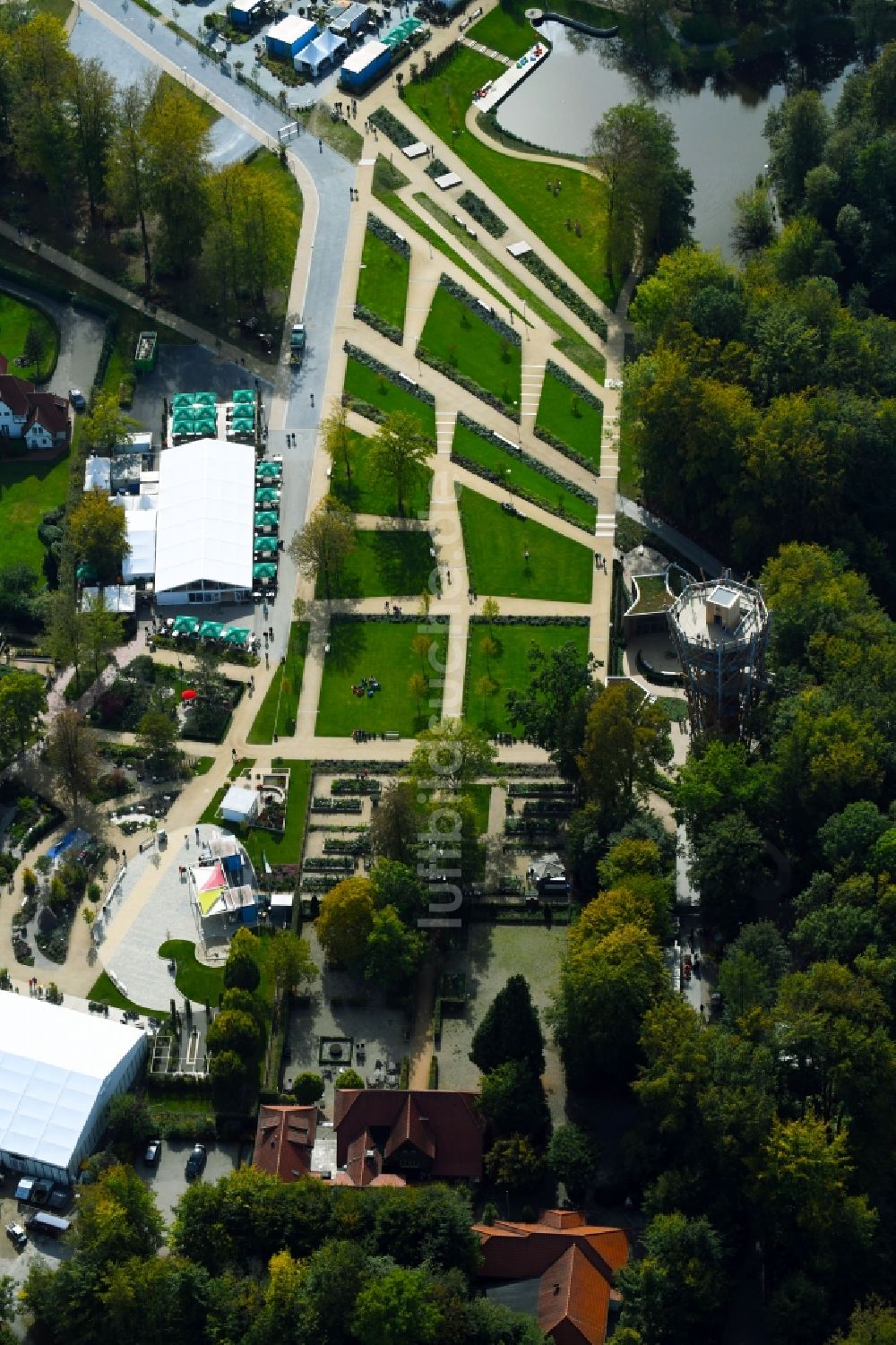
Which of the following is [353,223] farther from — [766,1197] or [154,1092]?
[766,1197]

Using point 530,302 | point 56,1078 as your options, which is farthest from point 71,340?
point 56,1078

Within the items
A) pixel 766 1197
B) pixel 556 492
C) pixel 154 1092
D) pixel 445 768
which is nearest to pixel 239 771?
pixel 445 768

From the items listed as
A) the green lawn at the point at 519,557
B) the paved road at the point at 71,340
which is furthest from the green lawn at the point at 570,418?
the paved road at the point at 71,340

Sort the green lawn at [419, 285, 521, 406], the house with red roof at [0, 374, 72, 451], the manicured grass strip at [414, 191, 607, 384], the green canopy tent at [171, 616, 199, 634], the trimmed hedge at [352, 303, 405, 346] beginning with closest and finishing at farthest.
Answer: the green canopy tent at [171, 616, 199, 634] → the house with red roof at [0, 374, 72, 451] → the green lawn at [419, 285, 521, 406] → the manicured grass strip at [414, 191, 607, 384] → the trimmed hedge at [352, 303, 405, 346]

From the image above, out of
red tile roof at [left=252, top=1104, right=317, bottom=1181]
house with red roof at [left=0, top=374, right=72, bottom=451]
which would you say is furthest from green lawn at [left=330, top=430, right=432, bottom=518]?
red tile roof at [left=252, top=1104, right=317, bottom=1181]

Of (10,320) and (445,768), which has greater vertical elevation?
(10,320)

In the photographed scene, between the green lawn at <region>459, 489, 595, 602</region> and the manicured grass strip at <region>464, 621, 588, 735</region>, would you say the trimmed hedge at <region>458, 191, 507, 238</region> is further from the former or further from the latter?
the manicured grass strip at <region>464, 621, 588, 735</region>

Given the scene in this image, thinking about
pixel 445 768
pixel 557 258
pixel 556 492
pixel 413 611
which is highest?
pixel 557 258
